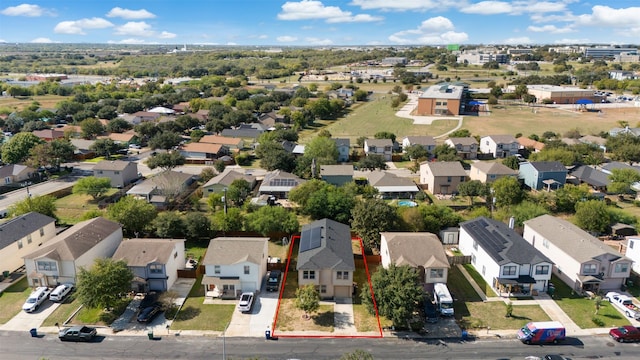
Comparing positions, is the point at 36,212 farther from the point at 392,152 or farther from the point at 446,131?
the point at 446,131

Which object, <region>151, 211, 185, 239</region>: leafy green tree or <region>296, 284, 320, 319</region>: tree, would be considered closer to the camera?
<region>296, 284, 320, 319</region>: tree

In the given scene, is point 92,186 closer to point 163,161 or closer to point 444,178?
point 163,161

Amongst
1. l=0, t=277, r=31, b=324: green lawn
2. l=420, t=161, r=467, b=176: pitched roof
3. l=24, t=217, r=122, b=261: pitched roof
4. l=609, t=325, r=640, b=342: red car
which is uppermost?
l=420, t=161, r=467, b=176: pitched roof

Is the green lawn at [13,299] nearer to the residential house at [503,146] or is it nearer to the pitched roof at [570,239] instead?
the pitched roof at [570,239]

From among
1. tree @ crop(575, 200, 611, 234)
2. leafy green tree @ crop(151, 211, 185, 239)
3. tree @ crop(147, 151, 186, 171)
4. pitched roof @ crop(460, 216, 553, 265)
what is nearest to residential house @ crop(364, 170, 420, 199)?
pitched roof @ crop(460, 216, 553, 265)

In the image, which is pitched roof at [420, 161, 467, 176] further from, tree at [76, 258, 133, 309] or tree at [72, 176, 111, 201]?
tree at [72, 176, 111, 201]

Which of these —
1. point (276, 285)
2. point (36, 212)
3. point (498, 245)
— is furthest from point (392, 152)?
point (36, 212)
